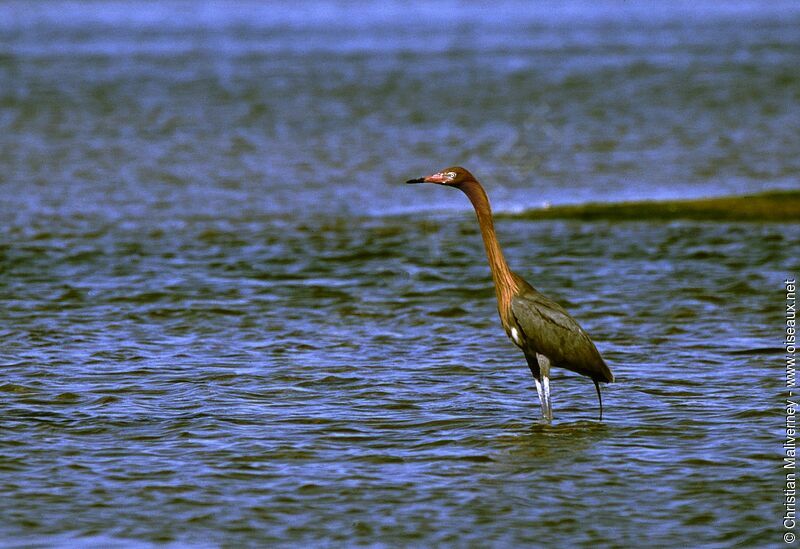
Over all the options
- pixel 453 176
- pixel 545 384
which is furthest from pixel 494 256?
pixel 545 384

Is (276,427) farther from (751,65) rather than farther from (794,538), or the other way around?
(751,65)

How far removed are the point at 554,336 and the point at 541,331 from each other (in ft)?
0.27

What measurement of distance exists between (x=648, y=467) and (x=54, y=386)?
405 cm

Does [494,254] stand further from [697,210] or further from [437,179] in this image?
[697,210]

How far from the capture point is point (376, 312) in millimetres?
11875

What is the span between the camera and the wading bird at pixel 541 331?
835 cm

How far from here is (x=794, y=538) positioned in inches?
256

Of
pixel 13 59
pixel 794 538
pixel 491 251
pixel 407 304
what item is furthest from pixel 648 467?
pixel 13 59

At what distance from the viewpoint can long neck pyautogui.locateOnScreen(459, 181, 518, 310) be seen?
8531 mm

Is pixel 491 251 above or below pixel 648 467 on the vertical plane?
above

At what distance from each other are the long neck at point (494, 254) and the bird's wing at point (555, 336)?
0.27 ft

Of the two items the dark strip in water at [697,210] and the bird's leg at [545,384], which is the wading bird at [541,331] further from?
the dark strip in water at [697,210]

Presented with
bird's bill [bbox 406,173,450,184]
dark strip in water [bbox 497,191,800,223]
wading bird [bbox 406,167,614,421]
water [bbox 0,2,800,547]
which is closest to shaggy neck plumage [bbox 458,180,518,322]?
wading bird [bbox 406,167,614,421]

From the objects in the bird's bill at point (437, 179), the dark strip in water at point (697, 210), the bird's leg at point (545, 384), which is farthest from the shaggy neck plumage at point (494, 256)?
the dark strip in water at point (697, 210)
